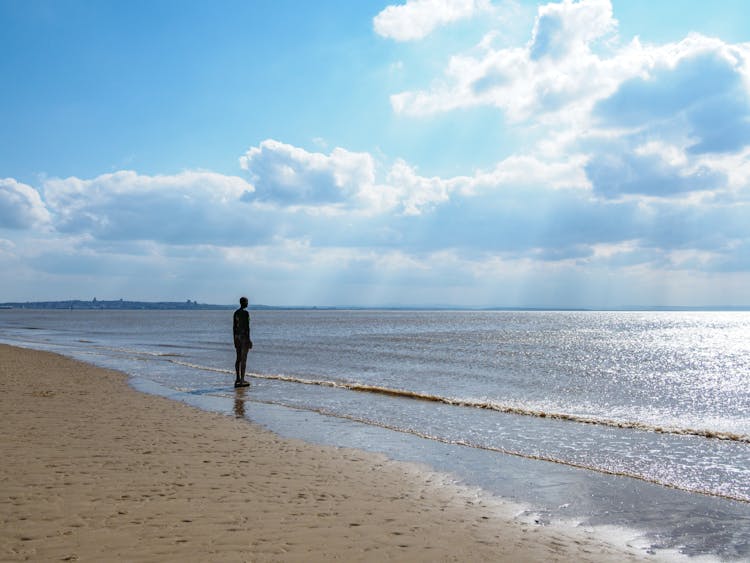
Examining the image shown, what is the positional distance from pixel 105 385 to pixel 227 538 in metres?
15.4

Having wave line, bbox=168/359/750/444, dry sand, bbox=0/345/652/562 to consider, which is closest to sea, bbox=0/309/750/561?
wave line, bbox=168/359/750/444

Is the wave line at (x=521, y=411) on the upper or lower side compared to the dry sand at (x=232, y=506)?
lower

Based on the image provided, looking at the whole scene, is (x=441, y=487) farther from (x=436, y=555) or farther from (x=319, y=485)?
(x=436, y=555)

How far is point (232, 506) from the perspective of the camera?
252 inches

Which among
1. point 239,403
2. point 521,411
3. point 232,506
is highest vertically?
point 232,506

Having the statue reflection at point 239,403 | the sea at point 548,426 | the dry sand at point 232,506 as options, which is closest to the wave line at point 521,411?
the sea at point 548,426

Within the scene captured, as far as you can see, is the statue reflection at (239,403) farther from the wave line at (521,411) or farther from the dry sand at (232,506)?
the wave line at (521,411)

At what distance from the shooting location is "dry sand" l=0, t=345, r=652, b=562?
5.23 m

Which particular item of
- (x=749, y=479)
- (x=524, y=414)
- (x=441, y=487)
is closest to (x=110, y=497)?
(x=441, y=487)

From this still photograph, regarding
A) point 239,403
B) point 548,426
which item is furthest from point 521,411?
point 239,403

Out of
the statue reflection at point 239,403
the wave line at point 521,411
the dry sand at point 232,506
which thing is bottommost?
the wave line at point 521,411

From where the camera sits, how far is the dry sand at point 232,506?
5230 mm

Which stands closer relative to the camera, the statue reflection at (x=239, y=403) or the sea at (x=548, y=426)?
the sea at (x=548, y=426)

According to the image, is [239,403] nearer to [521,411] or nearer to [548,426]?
[521,411]
